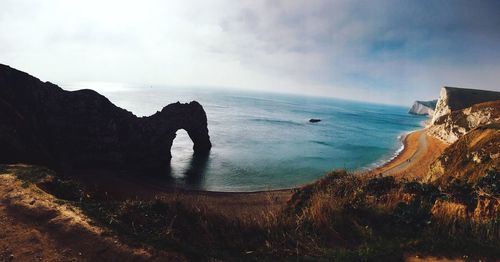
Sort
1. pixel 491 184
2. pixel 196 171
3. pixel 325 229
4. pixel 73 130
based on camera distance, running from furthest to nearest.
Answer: pixel 196 171, pixel 73 130, pixel 491 184, pixel 325 229

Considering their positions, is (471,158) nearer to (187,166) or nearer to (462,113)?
(187,166)

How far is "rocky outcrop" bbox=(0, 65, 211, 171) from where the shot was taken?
94.7 ft

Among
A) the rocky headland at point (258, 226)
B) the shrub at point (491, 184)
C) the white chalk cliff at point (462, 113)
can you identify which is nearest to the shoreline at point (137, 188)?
the rocky headland at point (258, 226)

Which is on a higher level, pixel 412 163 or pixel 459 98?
pixel 459 98

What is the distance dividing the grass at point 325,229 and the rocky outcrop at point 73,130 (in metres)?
22.6

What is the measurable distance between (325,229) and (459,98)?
124550 millimetres

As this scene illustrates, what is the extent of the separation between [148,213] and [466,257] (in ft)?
29.5

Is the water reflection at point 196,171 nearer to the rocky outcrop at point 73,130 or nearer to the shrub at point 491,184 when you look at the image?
the rocky outcrop at point 73,130

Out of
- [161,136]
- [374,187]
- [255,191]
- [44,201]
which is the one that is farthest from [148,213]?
[161,136]

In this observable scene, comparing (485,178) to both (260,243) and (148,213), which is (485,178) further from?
(148,213)

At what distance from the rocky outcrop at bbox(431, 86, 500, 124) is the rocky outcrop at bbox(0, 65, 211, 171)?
99352 millimetres

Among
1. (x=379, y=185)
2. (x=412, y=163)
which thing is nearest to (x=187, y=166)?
(x=379, y=185)

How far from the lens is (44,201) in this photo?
1083cm

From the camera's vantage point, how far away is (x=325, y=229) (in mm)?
8727
